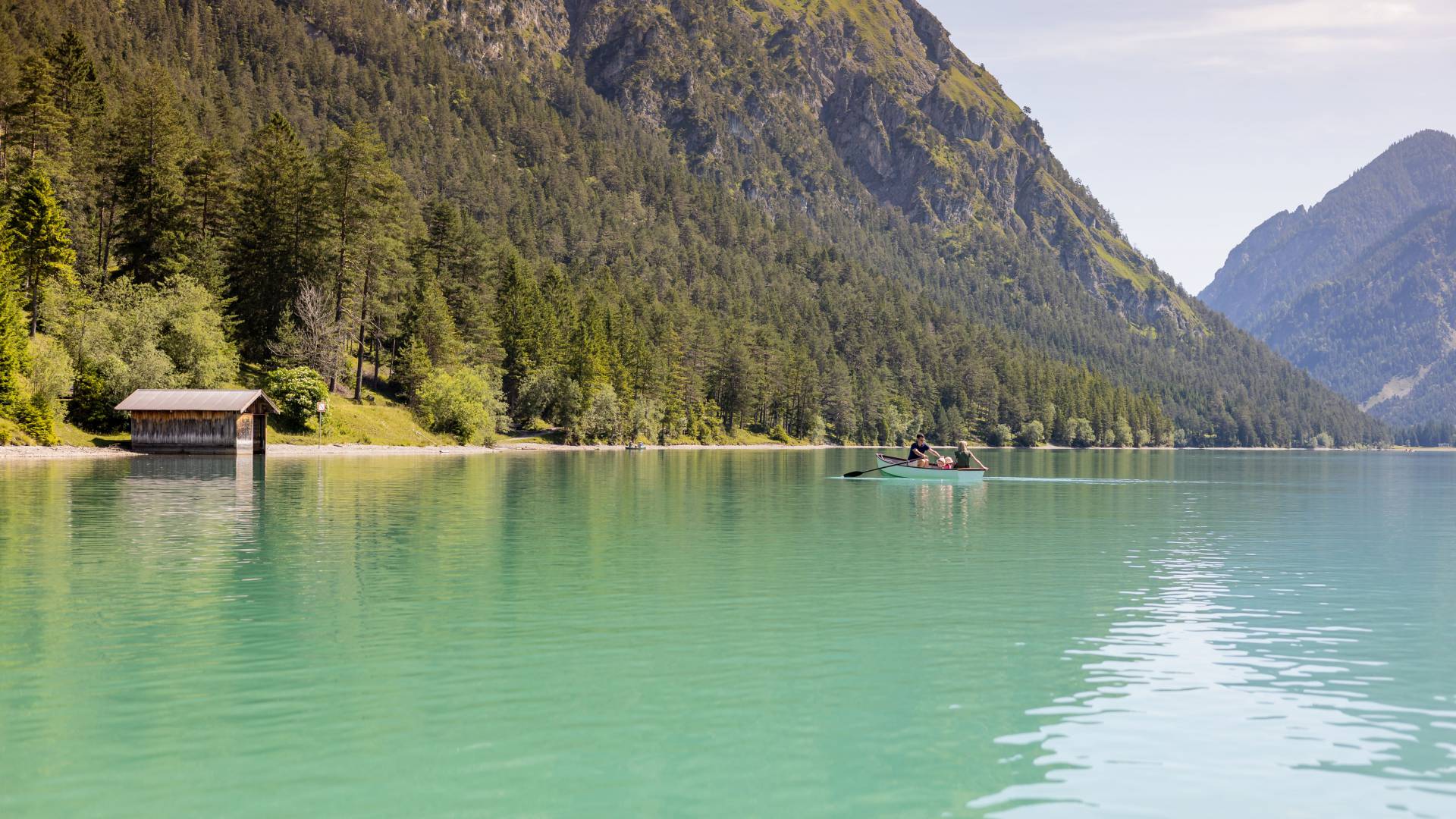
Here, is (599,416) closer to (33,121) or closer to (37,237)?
(37,237)

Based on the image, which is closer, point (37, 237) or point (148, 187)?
point (37, 237)

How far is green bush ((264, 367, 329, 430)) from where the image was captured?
98438 millimetres

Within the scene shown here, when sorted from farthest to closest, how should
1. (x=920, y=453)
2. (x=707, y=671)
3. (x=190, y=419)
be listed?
1. (x=190, y=419)
2. (x=920, y=453)
3. (x=707, y=671)

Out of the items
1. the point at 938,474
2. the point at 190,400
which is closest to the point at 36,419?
the point at 190,400

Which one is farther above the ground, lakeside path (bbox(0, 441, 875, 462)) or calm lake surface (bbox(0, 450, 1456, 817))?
lakeside path (bbox(0, 441, 875, 462))

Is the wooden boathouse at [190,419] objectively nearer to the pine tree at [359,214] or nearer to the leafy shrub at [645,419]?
the pine tree at [359,214]

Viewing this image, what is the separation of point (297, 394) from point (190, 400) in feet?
41.1

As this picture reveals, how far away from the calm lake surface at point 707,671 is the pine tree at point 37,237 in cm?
6135

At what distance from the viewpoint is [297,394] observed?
323 ft

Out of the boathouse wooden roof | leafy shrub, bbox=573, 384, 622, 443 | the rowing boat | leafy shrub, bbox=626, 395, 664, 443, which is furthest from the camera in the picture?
leafy shrub, bbox=626, 395, 664, 443

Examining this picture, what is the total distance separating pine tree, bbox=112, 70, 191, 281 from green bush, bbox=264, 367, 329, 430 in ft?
64.4

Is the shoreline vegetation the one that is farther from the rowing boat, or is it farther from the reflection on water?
the reflection on water

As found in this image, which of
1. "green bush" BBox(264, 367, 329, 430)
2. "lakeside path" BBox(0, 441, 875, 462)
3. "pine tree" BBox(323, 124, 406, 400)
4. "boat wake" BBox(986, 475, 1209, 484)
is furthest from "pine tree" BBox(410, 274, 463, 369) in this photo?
"boat wake" BBox(986, 475, 1209, 484)

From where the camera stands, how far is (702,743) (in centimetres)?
1342
